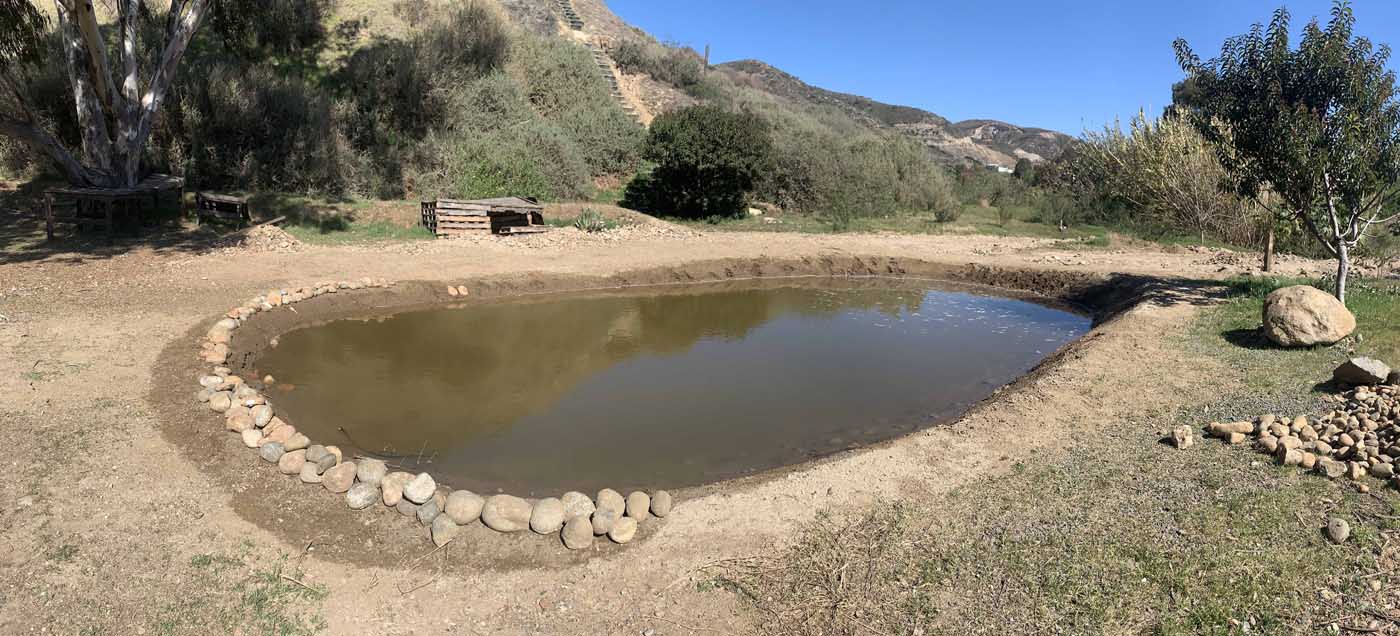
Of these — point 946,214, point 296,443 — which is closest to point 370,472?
point 296,443

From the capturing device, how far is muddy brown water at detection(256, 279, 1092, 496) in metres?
6.09

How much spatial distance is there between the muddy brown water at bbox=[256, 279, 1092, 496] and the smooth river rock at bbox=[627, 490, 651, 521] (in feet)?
2.51

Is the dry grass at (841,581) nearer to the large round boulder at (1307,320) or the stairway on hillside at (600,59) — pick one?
the large round boulder at (1307,320)

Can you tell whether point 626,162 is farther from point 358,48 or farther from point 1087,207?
point 1087,207

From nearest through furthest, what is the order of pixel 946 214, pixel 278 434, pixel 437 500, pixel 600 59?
pixel 437 500, pixel 278 434, pixel 946 214, pixel 600 59

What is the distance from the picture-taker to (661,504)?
4676 millimetres

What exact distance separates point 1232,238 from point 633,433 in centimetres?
1827

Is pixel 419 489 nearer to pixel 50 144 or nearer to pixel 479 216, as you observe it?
pixel 479 216

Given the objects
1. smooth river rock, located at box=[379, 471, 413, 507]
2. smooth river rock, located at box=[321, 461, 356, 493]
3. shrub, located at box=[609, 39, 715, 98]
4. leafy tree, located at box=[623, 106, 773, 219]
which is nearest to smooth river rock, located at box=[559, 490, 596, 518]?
smooth river rock, located at box=[379, 471, 413, 507]

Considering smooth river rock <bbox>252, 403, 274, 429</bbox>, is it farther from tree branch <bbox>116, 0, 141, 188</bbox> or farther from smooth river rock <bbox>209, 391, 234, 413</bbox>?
tree branch <bbox>116, 0, 141, 188</bbox>

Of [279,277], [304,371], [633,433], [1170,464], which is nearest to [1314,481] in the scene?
[1170,464]

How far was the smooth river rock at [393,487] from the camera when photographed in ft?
15.5

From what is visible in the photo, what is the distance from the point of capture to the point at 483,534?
14.6ft

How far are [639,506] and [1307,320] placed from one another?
735 centimetres
